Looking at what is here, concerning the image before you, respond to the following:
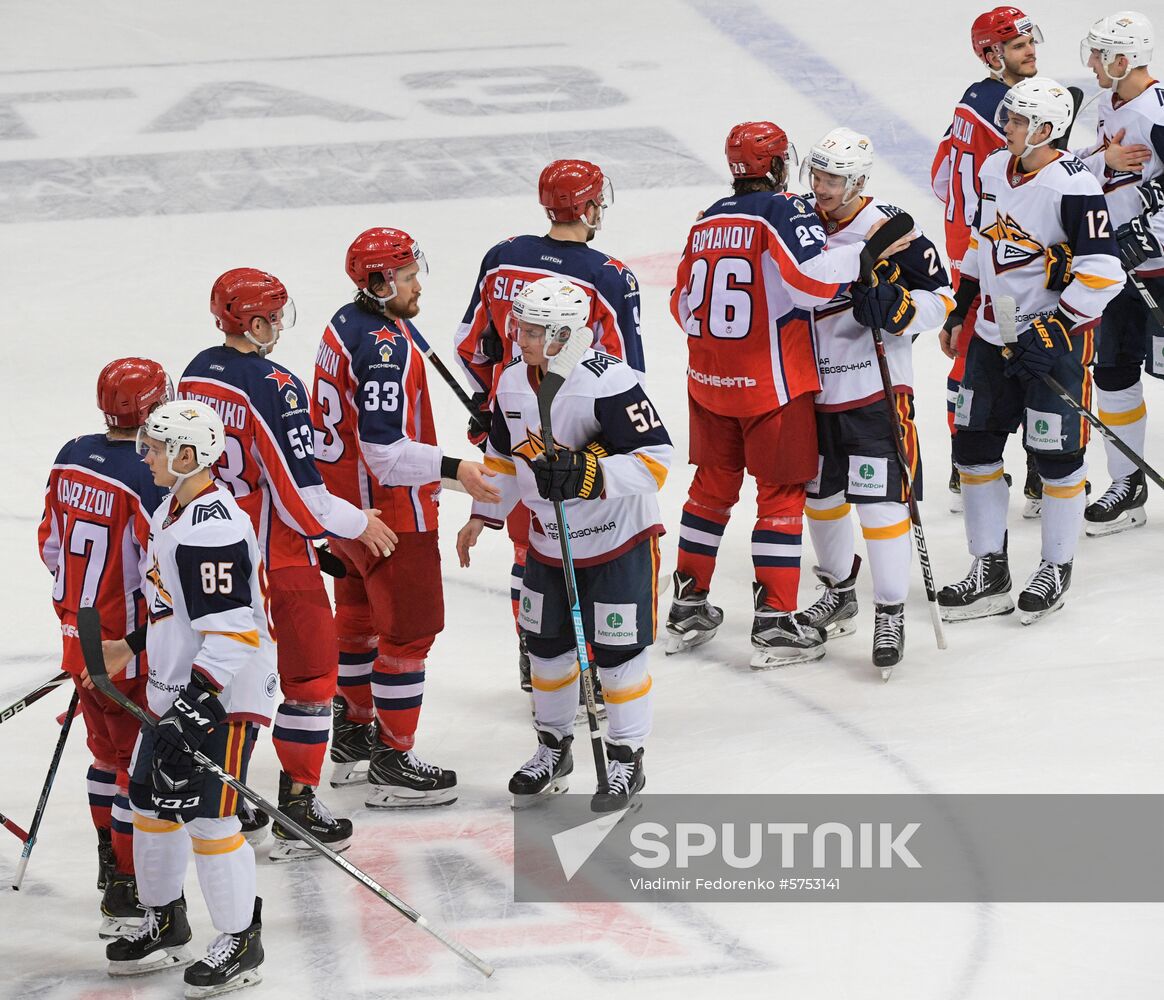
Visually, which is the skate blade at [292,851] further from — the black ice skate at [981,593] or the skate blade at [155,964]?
the black ice skate at [981,593]

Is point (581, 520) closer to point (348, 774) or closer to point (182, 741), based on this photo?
point (348, 774)

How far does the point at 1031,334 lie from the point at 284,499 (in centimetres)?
224

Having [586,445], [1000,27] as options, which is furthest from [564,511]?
[1000,27]

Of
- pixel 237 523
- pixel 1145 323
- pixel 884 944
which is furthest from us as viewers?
pixel 1145 323

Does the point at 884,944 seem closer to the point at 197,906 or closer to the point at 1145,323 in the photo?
the point at 197,906

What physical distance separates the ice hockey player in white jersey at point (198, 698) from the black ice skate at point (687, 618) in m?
1.84

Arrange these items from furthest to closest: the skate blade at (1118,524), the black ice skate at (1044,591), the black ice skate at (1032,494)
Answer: the black ice skate at (1032,494)
the skate blade at (1118,524)
the black ice skate at (1044,591)

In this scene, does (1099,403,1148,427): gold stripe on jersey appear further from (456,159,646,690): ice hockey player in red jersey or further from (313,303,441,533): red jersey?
(313,303,441,533): red jersey

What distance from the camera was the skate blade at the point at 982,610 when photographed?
545 centimetres

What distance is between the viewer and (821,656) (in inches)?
208

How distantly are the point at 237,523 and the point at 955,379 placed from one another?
326 centimetres

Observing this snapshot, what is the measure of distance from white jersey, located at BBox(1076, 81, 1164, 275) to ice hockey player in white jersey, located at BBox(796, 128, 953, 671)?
114 cm

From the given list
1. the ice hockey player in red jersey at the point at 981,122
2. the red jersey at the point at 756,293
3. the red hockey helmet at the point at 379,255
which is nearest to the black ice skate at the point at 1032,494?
the ice hockey player in red jersey at the point at 981,122

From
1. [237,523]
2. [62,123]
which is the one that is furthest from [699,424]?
[62,123]
